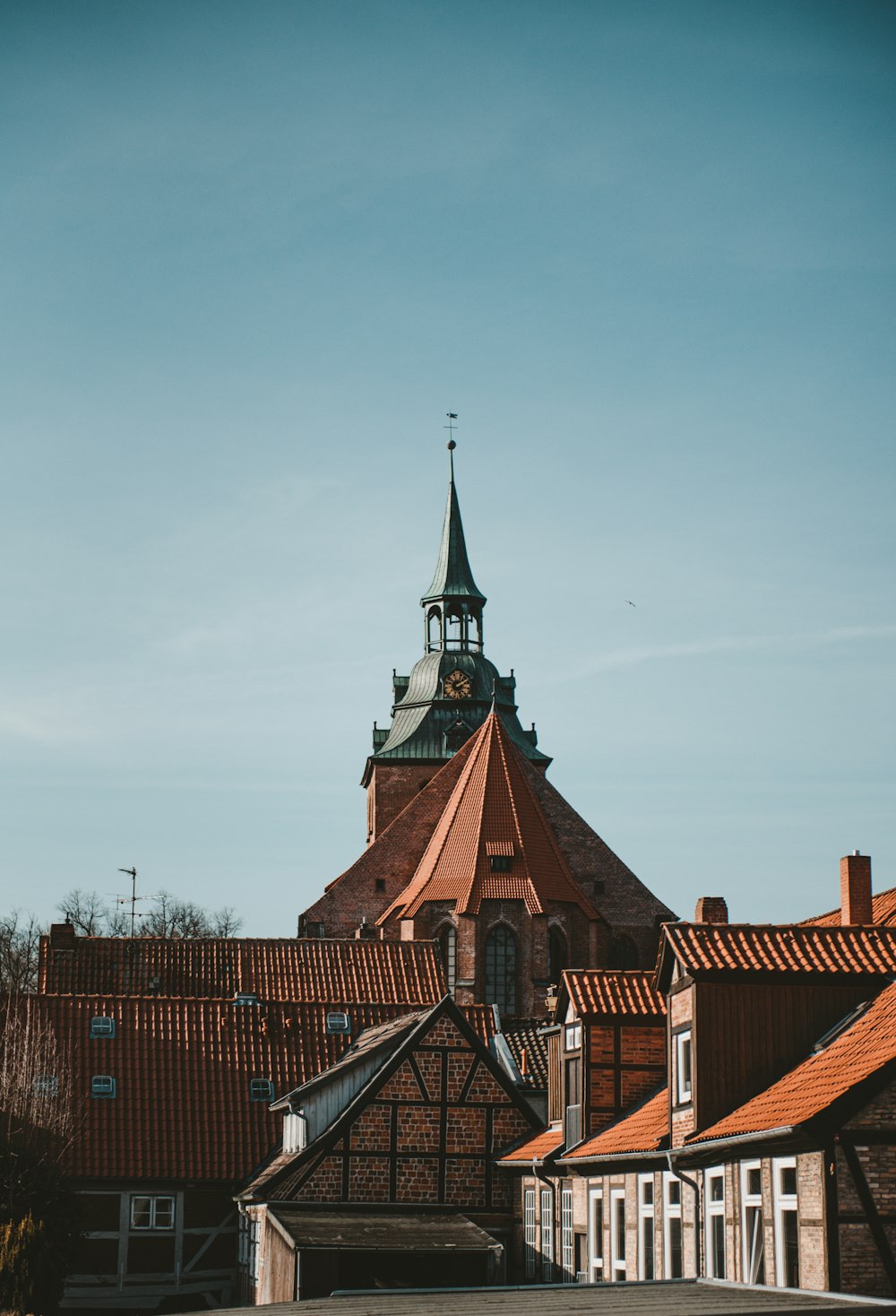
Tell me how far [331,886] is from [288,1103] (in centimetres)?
3845

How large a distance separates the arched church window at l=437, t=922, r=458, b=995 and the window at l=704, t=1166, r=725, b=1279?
41481 mm

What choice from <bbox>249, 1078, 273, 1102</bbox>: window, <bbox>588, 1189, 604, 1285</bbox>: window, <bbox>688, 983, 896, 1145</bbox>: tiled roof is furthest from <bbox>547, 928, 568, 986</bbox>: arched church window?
<bbox>688, 983, 896, 1145</bbox>: tiled roof

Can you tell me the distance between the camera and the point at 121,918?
93.4 metres

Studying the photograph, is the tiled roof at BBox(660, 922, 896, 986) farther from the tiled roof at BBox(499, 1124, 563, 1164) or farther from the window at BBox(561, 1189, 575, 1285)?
the tiled roof at BBox(499, 1124, 563, 1164)

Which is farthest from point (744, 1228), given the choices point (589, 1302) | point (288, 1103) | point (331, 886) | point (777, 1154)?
point (331, 886)

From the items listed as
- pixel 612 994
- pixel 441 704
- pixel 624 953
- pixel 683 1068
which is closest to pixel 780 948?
pixel 683 1068

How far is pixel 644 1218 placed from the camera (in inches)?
990

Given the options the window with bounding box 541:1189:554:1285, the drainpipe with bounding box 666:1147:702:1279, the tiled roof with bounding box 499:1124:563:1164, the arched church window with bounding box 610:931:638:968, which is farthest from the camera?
the arched church window with bounding box 610:931:638:968

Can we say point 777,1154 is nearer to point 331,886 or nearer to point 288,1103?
point 288,1103

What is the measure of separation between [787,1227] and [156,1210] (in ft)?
60.0

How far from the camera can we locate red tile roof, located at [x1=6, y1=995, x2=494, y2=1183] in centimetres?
3538

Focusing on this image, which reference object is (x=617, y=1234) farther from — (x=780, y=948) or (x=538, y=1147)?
(x=538, y=1147)

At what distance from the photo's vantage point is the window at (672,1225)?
77.7 ft

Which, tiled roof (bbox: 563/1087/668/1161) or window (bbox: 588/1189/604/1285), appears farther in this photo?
window (bbox: 588/1189/604/1285)
